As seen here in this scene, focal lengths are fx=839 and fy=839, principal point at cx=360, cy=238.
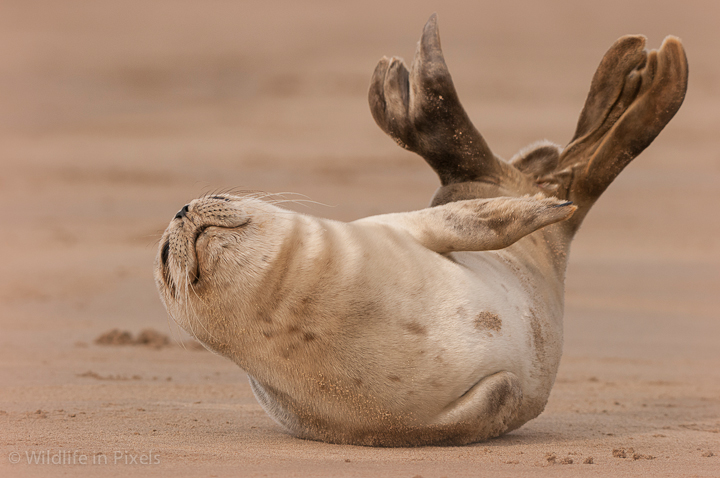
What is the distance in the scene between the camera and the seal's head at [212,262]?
3.32 m

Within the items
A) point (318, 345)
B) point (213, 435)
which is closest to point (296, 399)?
point (318, 345)

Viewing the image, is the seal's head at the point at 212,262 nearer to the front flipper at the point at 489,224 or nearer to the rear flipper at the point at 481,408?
the front flipper at the point at 489,224

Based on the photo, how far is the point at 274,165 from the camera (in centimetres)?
2028

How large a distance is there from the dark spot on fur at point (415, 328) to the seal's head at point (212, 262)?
64cm

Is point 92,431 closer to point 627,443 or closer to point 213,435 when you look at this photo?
point 213,435

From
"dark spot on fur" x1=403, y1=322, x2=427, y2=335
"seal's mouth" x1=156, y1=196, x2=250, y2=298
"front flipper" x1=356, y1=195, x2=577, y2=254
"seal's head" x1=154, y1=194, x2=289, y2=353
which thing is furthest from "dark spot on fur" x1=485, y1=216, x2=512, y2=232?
"seal's mouth" x1=156, y1=196, x2=250, y2=298

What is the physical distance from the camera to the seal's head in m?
3.32

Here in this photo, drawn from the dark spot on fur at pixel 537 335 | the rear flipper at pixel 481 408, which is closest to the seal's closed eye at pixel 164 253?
the rear flipper at pixel 481 408

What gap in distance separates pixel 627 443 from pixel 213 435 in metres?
1.94

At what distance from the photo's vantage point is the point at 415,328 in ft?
11.5

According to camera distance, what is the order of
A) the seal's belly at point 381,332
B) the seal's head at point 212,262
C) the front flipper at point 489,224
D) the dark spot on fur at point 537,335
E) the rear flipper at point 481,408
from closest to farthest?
the seal's head at point 212,262
the seal's belly at point 381,332
the rear flipper at point 481,408
the front flipper at point 489,224
the dark spot on fur at point 537,335

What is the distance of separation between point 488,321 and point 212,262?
122 centimetres

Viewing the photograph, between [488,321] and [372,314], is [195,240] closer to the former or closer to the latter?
[372,314]

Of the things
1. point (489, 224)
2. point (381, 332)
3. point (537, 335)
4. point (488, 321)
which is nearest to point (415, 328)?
point (381, 332)
